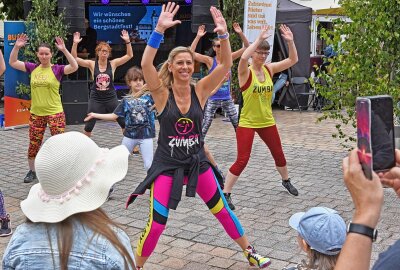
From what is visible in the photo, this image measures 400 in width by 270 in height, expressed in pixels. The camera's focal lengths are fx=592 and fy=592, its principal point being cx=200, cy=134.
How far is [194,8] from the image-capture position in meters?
13.2

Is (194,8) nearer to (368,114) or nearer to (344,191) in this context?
(344,191)

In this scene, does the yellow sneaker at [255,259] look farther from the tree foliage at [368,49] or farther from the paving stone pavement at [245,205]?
the tree foliage at [368,49]

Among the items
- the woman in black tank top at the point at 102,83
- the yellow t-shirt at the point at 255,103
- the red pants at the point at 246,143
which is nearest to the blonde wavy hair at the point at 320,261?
the red pants at the point at 246,143

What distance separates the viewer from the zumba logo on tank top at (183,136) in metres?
4.64

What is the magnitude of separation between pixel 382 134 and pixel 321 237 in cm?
102

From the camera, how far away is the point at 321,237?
2729 millimetres

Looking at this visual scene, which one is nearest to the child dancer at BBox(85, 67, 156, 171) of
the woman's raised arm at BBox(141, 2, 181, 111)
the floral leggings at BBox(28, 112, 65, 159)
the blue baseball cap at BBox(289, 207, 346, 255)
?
the floral leggings at BBox(28, 112, 65, 159)

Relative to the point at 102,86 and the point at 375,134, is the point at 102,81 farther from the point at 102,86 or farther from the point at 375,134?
the point at 375,134

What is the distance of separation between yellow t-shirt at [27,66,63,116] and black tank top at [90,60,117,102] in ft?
5.16

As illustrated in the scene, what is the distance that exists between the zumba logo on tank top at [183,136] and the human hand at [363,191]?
2.98 metres

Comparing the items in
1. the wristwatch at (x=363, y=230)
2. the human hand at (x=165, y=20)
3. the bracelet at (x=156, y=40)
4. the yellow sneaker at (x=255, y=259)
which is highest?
the human hand at (x=165, y=20)

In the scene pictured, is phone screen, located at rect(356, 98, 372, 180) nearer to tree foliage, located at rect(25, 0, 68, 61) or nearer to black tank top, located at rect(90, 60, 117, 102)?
black tank top, located at rect(90, 60, 117, 102)

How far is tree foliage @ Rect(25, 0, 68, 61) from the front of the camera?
1225cm

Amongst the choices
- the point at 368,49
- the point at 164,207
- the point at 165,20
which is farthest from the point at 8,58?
the point at 164,207
